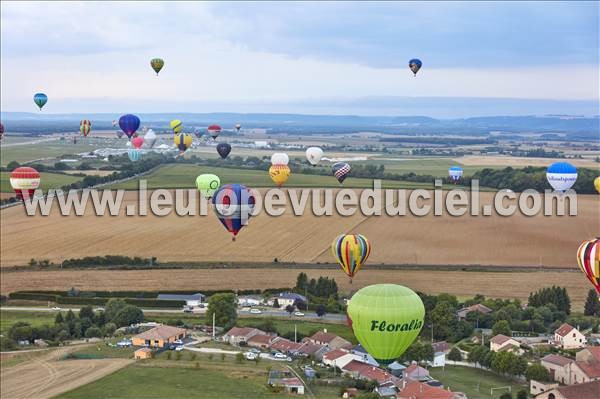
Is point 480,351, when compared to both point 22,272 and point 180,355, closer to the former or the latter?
point 180,355

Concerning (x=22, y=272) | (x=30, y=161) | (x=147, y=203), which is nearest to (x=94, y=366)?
(x=22, y=272)

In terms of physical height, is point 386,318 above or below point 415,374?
above

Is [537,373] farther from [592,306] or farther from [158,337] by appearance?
[158,337]

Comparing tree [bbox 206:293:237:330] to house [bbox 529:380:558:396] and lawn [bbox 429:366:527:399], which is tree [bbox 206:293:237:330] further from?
house [bbox 529:380:558:396]

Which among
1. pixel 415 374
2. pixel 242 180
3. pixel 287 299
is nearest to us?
pixel 415 374

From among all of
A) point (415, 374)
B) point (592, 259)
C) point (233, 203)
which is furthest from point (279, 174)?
point (592, 259)

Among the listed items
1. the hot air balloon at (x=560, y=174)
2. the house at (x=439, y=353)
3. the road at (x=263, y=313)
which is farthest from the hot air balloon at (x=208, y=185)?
the house at (x=439, y=353)
